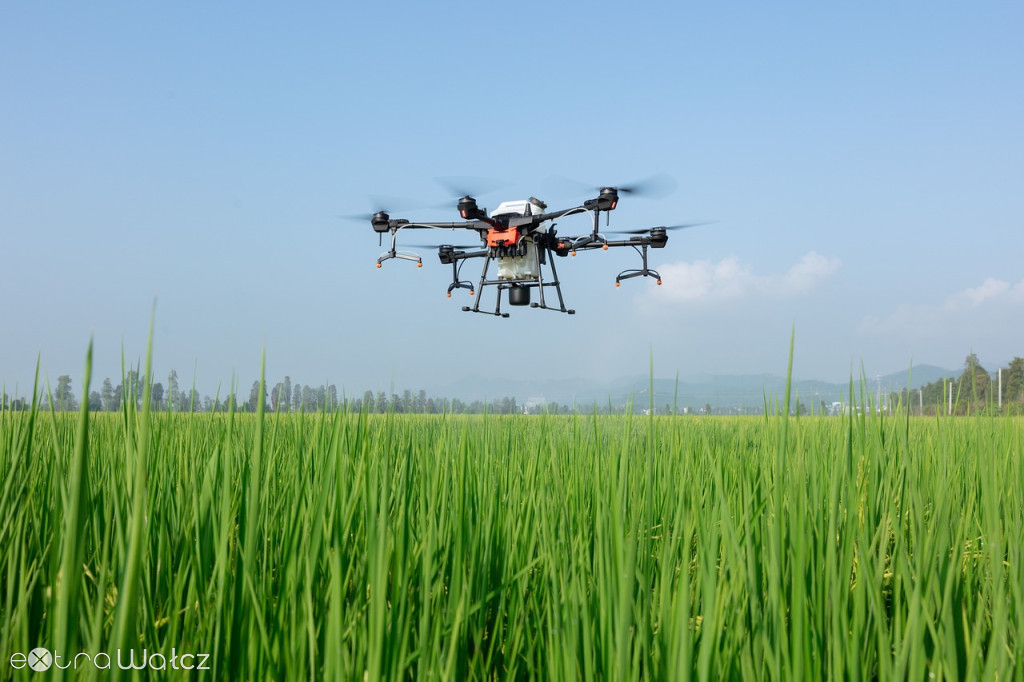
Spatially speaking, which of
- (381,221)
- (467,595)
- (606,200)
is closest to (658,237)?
(606,200)

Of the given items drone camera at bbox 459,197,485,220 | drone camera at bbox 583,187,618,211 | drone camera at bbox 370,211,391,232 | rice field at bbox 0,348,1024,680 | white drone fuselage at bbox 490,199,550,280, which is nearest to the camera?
rice field at bbox 0,348,1024,680

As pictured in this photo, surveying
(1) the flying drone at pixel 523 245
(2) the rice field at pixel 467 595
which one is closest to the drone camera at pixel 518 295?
(1) the flying drone at pixel 523 245

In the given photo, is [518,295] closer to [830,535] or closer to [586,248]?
[586,248]

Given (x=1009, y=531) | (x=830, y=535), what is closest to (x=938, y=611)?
(x=830, y=535)

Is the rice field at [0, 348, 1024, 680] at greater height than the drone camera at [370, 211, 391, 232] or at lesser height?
lesser

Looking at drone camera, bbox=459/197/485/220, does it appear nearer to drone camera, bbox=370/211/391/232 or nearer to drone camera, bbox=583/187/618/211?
drone camera, bbox=583/187/618/211

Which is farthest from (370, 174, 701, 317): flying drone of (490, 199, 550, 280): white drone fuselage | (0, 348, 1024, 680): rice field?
(0, 348, 1024, 680): rice field

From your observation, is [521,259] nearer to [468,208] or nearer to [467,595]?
[468,208]

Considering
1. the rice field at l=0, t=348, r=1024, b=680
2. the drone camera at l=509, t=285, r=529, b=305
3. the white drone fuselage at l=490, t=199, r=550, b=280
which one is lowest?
the rice field at l=0, t=348, r=1024, b=680
